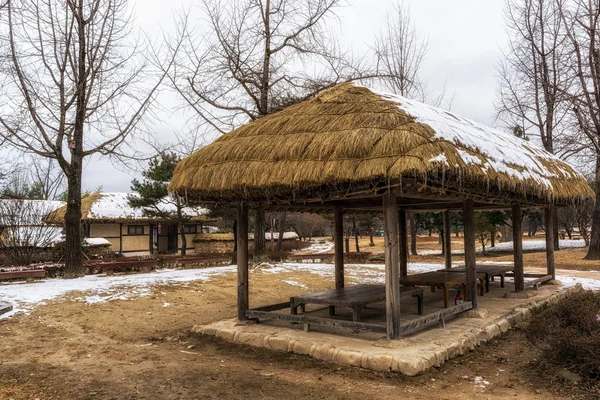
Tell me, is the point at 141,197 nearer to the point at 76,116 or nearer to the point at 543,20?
the point at 76,116

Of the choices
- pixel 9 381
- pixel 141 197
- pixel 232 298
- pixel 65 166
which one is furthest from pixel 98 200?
pixel 9 381

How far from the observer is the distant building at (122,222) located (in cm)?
2603

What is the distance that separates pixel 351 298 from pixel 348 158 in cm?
225

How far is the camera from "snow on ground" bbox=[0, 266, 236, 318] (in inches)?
381

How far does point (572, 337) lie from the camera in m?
5.34

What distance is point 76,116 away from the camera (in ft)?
45.2

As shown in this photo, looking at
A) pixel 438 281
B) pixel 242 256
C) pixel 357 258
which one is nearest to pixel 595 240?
pixel 357 258

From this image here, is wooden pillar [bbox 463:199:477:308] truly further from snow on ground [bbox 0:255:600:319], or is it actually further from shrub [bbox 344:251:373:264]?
shrub [bbox 344:251:373:264]

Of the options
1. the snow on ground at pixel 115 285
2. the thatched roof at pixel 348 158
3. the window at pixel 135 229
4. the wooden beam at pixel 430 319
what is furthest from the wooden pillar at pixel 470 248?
the window at pixel 135 229

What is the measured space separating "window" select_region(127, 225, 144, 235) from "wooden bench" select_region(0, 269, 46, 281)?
14.7 metres

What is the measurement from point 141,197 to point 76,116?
37.1ft

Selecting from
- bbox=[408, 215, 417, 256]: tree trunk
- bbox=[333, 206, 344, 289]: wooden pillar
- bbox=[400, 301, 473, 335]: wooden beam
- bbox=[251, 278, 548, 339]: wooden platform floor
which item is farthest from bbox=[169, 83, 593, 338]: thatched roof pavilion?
bbox=[408, 215, 417, 256]: tree trunk

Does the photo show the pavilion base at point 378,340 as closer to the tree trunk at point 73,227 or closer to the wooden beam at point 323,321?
the wooden beam at point 323,321

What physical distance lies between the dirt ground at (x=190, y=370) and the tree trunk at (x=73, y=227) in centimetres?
509
